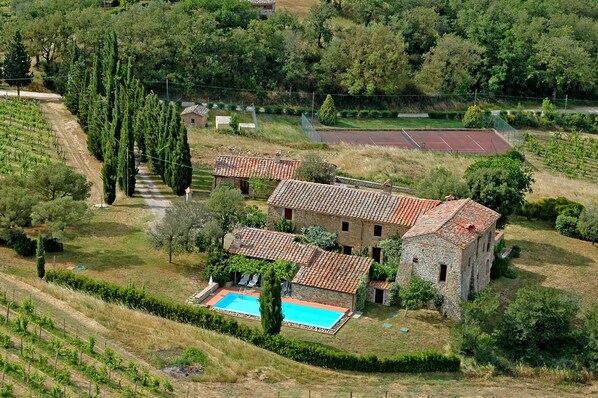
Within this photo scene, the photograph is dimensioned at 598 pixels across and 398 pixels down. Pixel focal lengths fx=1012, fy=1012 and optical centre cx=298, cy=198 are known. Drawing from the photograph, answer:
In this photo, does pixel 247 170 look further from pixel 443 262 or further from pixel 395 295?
pixel 443 262

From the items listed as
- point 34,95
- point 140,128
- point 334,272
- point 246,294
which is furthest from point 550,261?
point 34,95

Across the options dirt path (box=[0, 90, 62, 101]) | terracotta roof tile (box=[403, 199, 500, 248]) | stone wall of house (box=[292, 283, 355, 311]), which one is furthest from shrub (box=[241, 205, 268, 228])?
dirt path (box=[0, 90, 62, 101])

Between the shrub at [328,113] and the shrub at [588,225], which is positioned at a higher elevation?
the shrub at [328,113]

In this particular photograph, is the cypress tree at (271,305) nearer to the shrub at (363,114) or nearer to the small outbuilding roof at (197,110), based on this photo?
the small outbuilding roof at (197,110)

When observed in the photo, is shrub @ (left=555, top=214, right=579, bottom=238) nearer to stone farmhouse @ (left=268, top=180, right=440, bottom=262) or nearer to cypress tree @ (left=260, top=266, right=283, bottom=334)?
stone farmhouse @ (left=268, top=180, right=440, bottom=262)

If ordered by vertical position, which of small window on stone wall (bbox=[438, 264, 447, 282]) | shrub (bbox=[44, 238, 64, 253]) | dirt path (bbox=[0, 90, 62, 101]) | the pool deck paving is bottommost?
the pool deck paving

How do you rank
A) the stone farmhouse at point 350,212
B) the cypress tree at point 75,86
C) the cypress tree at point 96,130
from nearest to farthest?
the stone farmhouse at point 350,212 → the cypress tree at point 96,130 → the cypress tree at point 75,86

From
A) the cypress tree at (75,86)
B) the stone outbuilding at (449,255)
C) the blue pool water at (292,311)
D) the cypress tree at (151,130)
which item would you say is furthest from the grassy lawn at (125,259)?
the cypress tree at (75,86)
